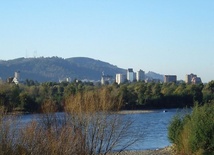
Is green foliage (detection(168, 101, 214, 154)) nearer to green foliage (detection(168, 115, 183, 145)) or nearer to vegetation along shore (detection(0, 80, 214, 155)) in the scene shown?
vegetation along shore (detection(0, 80, 214, 155))

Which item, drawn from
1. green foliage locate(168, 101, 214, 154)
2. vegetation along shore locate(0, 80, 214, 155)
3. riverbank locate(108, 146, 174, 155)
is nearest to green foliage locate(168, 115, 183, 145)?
vegetation along shore locate(0, 80, 214, 155)

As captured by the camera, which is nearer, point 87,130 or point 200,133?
point 87,130

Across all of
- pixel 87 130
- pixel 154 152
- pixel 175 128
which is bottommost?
pixel 154 152

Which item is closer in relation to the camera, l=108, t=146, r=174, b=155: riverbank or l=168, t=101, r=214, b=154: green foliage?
l=168, t=101, r=214, b=154: green foliage

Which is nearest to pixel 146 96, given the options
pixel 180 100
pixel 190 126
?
pixel 180 100

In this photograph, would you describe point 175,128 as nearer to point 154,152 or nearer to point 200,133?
point 154,152

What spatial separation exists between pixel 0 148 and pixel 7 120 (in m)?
1.14

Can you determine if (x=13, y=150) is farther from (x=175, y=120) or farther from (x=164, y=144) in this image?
(x=164, y=144)

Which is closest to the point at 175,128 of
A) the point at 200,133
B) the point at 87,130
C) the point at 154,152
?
the point at 154,152

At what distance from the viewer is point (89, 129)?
2275 centimetres

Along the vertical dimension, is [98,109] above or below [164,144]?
above

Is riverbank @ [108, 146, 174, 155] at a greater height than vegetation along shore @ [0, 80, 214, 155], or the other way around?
vegetation along shore @ [0, 80, 214, 155]

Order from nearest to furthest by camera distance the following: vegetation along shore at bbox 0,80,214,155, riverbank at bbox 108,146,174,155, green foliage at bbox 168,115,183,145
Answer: vegetation along shore at bbox 0,80,214,155
riverbank at bbox 108,146,174,155
green foliage at bbox 168,115,183,145

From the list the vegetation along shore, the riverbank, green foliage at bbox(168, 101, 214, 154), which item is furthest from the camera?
the riverbank
